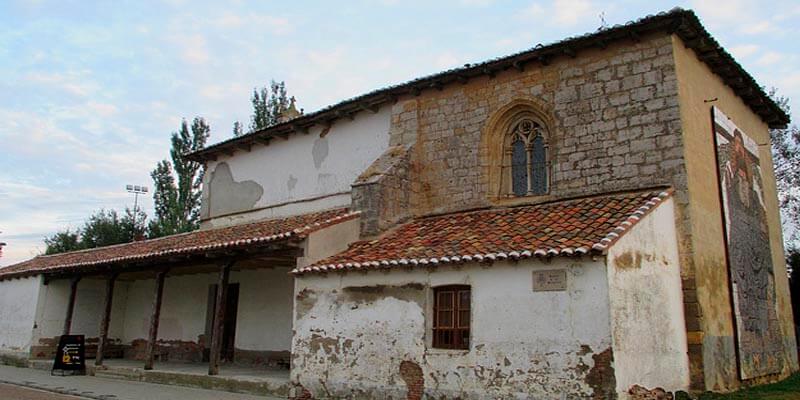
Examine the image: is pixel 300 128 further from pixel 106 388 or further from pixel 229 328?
pixel 106 388

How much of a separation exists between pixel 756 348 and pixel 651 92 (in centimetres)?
535

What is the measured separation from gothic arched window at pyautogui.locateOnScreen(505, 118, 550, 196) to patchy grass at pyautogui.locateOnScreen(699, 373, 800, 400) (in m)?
4.73

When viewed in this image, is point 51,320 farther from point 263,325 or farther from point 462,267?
point 462,267

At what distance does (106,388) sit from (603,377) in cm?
985

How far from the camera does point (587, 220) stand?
9.98 meters

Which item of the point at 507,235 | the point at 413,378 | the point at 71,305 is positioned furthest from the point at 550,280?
the point at 71,305

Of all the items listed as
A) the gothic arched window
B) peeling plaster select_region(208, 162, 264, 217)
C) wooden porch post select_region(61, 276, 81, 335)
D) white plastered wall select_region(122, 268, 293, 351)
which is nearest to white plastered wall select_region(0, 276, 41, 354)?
wooden porch post select_region(61, 276, 81, 335)

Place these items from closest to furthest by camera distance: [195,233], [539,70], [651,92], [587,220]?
[587,220], [651,92], [539,70], [195,233]

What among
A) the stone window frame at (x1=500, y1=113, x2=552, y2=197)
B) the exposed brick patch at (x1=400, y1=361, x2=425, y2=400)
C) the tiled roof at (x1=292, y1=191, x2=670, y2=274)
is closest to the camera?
the tiled roof at (x1=292, y1=191, x2=670, y2=274)

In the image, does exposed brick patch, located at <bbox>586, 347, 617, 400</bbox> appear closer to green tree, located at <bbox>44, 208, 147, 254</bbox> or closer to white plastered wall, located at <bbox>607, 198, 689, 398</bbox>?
white plastered wall, located at <bbox>607, 198, 689, 398</bbox>

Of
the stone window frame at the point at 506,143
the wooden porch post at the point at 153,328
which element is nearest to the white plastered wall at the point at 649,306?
the stone window frame at the point at 506,143

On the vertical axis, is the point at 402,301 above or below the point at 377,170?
below

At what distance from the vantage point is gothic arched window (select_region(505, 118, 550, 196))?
12.6 metres

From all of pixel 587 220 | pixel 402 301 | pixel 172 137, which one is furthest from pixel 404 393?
pixel 172 137
